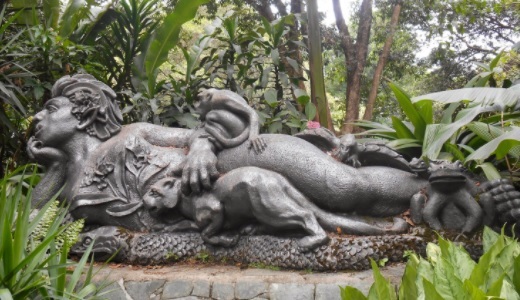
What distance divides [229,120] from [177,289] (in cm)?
140

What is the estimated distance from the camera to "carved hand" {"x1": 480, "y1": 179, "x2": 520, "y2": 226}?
362 cm

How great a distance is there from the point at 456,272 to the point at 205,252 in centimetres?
187

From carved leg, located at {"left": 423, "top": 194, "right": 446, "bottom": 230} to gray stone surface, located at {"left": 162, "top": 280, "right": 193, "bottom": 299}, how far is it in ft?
5.37

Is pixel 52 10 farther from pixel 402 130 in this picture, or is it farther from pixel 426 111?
pixel 426 111

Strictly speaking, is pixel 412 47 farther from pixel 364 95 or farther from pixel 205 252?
pixel 205 252

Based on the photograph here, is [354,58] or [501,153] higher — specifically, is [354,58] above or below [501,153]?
above

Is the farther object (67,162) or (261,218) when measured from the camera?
(67,162)

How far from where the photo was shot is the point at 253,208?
3.91 metres

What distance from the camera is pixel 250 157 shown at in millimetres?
4281

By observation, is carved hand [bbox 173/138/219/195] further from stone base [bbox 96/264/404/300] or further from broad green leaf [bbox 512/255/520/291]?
broad green leaf [bbox 512/255/520/291]

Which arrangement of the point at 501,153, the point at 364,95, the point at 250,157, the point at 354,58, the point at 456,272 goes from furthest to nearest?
1. the point at 364,95
2. the point at 354,58
3. the point at 250,157
4. the point at 501,153
5. the point at 456,272

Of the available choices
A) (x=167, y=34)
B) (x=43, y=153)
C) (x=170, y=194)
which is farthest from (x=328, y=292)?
(x=167, y=34)

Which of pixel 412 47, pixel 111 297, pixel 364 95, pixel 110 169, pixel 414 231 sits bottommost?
pixel 111 297

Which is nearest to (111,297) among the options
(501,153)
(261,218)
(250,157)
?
(261,218)
